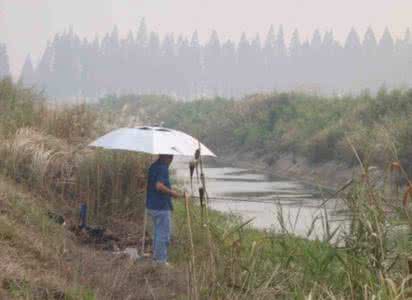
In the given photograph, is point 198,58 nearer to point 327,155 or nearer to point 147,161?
point 327,155

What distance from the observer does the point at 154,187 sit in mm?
10117

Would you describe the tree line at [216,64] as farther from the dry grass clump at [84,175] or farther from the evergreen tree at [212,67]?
the dry grass clump at [84,175]

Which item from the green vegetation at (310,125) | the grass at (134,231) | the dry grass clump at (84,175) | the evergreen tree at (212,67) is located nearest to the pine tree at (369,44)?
the evergreen tree at (212,67)

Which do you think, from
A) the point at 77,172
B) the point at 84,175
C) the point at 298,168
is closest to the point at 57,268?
the point at 84,175

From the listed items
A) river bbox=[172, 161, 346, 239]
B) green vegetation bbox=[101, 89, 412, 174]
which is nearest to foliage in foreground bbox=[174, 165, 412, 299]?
river bbox=[172, 161, 346, 239]

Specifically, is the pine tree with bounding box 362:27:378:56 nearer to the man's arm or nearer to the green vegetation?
the green vegetation

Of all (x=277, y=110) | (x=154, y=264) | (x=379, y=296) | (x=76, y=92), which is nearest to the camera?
(x=379, y=296)

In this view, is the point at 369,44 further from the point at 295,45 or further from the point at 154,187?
the point at 154,187

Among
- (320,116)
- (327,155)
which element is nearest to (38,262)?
(327,155)

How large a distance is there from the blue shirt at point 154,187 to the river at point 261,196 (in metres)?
3.93

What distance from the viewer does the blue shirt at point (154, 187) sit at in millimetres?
10055

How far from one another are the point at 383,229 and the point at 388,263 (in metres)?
0.36

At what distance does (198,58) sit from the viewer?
14200cm

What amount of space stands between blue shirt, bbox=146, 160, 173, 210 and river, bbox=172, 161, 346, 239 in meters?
3.93
